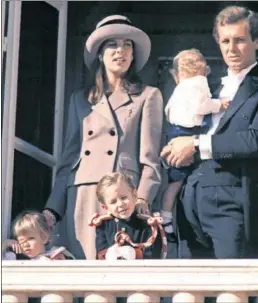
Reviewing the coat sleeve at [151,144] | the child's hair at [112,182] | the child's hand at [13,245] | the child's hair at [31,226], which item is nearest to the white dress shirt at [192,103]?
the coat sleeve at [151,144]

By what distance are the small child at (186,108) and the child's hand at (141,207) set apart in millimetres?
98

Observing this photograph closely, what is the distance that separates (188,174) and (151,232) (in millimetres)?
343

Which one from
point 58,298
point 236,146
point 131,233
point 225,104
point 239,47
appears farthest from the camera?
point 239,47

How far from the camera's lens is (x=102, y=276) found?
11.0 metres

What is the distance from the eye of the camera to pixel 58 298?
1102 centimetres

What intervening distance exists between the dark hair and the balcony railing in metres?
0.99

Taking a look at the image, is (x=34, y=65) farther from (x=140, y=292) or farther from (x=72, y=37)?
(x=140, y=292)

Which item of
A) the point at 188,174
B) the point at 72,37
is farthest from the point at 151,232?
the point at 72,37

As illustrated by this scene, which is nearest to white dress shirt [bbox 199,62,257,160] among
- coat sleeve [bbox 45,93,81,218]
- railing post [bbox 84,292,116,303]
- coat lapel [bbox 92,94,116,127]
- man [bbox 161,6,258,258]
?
man [bbox 161,6,258,258]

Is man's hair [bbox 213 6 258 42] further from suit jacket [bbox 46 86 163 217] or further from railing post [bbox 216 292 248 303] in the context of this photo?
railing post [bbox 216 292 248 303]

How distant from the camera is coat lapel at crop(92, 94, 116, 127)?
11.7m

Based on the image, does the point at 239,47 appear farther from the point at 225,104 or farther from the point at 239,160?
the point at 239,160

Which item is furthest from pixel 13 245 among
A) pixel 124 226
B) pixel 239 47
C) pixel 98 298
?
pixel 239 47

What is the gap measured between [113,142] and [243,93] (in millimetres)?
595
